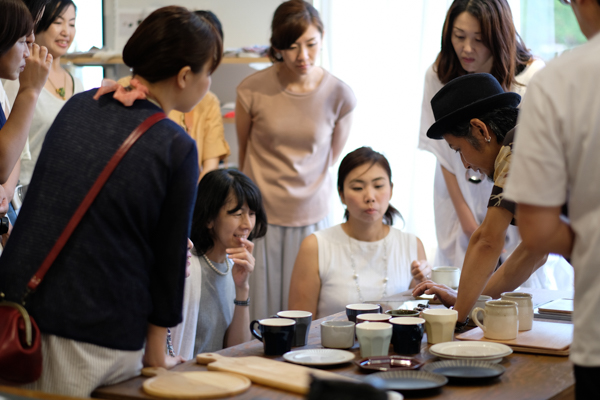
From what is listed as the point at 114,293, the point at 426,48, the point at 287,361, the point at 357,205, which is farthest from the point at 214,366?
the point at 426,48

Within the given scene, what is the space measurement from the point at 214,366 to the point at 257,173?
2057mm

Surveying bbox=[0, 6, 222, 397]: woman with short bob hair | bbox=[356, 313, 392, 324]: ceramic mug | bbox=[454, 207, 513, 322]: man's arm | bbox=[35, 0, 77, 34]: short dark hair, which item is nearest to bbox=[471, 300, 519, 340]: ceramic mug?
bbox=[454, 207, 513, 322]: man's arm

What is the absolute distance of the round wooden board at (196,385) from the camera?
1.19 m

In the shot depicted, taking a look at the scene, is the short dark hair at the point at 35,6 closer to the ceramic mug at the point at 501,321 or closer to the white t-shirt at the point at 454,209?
the white t-shirt at the point at 454,209

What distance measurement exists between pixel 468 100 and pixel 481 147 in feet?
0.44

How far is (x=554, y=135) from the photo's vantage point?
101 cm

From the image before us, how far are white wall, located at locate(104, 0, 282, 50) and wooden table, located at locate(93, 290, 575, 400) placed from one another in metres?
3.39

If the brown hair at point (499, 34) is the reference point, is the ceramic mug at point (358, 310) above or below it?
below

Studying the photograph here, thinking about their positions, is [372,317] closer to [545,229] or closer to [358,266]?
[545,229]

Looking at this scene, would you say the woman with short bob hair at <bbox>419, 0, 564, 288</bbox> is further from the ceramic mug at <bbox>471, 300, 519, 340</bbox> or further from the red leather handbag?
the red leather handbag

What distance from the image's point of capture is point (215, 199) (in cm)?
234

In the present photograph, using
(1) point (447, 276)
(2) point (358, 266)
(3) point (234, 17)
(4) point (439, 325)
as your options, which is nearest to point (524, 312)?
(4) point (439, 325)

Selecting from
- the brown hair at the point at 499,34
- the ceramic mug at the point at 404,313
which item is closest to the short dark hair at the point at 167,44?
the ceramic mug at the point at 404,313

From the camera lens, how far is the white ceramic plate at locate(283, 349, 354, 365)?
140cm
